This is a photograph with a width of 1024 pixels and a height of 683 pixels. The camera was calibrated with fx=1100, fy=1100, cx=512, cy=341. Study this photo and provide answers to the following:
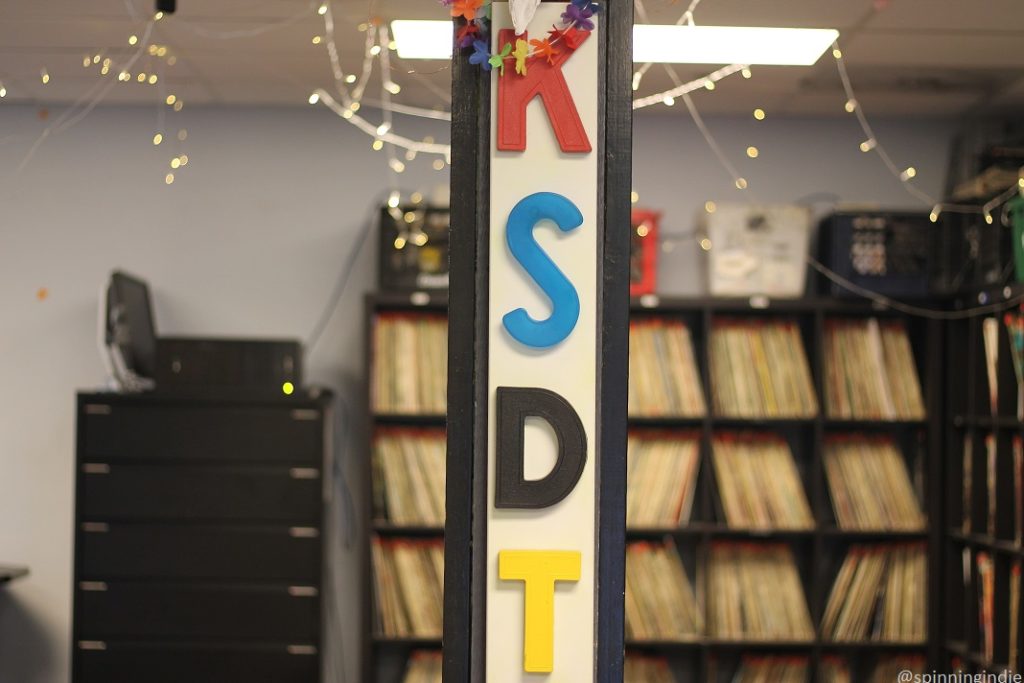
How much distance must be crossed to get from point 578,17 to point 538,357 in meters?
0.48

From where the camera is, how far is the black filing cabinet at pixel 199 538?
12.0ft

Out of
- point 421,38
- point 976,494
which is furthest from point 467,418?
point 976,494

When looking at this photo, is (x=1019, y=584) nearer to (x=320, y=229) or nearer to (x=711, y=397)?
(x=711, y=397)

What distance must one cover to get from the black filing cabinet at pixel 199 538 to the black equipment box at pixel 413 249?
0.55 m

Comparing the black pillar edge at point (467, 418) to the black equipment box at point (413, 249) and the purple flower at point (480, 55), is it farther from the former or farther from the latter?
the black equipment box at point (413, 249)

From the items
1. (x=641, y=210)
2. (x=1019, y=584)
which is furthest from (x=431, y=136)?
(x=1019, y=584)

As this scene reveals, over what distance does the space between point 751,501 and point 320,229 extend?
190 cm

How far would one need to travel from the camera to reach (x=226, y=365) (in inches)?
148

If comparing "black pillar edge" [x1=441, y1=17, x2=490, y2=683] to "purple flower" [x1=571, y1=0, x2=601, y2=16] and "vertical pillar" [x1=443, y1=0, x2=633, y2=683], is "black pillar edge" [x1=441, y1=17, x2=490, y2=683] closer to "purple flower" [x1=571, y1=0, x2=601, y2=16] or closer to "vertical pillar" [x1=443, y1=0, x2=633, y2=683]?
"vertical pillar" [x1=443, y1=0, x2=633, y2=683]

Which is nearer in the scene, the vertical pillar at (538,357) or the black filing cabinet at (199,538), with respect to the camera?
the vertical pillar at (538,357)

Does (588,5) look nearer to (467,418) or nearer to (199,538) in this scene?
(467,418)

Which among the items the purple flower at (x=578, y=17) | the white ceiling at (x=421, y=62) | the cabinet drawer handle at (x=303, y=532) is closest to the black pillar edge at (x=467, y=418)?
the purple flower at (x=578, y=17)

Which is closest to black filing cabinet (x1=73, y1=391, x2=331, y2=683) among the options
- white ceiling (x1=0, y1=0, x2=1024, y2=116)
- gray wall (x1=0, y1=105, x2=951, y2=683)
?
gray wall (x1=0, y1=105, x2=951, y2=683)

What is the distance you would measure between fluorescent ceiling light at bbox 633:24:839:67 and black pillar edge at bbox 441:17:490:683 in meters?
1.53
